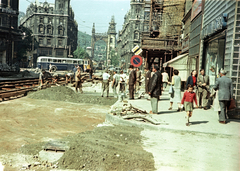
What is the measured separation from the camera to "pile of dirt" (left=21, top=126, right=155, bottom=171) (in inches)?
202

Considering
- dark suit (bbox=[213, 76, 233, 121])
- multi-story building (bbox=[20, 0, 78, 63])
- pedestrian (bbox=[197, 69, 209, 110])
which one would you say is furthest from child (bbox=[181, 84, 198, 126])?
multi-story building (bbox=[20, 0, 78, 63])

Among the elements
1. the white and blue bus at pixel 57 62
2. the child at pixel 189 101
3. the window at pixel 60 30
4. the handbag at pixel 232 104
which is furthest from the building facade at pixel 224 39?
the window at pixel 60 30

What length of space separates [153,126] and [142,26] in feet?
294

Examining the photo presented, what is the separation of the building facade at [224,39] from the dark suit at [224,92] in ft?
4.00

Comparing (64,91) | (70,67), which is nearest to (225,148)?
(64,91)

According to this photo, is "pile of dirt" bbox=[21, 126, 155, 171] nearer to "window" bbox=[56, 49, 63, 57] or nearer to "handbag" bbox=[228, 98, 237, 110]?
"handbag" bbox=[228, 98, 237, 110]

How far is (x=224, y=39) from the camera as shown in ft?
39.5

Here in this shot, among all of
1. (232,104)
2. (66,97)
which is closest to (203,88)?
(232,104)

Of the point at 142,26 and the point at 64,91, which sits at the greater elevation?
the point at 142,26

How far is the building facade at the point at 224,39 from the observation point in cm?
1017

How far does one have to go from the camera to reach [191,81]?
40.4 ft

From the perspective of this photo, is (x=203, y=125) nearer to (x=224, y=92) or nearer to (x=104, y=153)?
(x=224, y=92)

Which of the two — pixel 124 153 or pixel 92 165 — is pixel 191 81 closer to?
pixel 124 153

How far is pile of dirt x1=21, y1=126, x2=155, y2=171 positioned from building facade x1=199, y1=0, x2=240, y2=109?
17.8ft
